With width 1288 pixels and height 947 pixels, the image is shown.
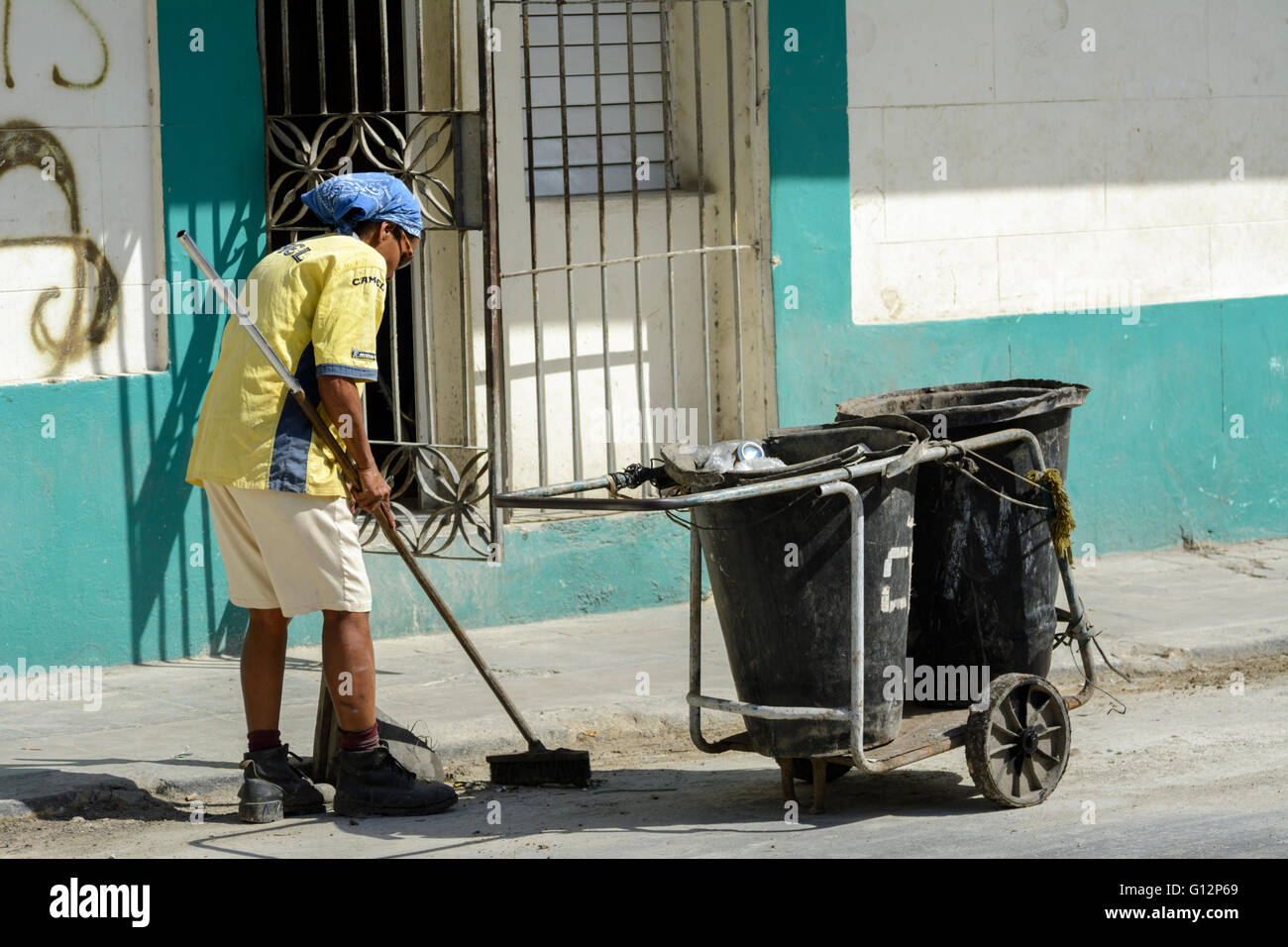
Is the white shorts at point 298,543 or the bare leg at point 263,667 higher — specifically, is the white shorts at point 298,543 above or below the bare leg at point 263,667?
above

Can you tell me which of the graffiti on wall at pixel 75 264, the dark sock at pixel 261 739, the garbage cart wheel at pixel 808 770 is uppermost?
the graffiti on wall at pixel 75 264

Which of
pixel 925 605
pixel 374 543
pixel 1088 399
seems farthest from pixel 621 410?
pixel 925 605

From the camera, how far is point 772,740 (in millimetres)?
4836

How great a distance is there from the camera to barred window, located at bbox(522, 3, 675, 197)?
770cm

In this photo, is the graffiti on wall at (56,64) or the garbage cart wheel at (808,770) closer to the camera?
the garbage cart wheel at (808,770)

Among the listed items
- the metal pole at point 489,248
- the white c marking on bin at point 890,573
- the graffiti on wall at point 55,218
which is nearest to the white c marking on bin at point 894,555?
the white c marking on bin at point 890,573

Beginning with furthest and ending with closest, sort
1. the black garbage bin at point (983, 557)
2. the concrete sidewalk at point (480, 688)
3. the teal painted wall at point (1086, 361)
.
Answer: the teal painted wall at point (1086, 361)
the concrete sidewalk at point (480, 688)
the black garbage bin at point (983, 557)

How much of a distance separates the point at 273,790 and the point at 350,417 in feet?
3.80

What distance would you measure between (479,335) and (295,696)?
1.95m

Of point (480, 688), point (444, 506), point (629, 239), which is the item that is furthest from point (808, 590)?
point (629, 239)

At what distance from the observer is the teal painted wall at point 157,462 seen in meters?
6.54

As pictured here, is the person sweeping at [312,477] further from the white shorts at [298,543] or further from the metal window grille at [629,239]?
the metal window grille at [629,239]

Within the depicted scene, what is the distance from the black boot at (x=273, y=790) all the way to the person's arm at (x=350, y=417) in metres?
0.90
